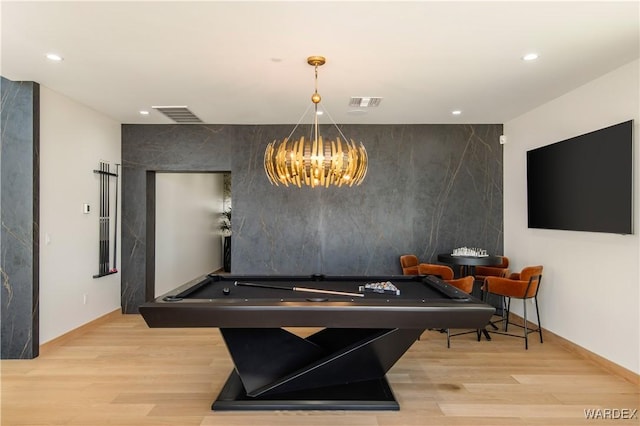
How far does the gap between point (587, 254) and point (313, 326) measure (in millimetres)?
3232

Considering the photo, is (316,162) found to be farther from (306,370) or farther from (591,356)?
(591,356)

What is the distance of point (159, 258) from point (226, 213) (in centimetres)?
379

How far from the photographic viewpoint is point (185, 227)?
286 inches

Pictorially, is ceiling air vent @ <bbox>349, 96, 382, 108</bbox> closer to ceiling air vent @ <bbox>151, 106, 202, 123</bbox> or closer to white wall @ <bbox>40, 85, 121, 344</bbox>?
ceiling air vent @ <bbox>151, 106, 202, 123</bbox>

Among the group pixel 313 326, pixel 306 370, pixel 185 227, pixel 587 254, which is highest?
pixel 185 227

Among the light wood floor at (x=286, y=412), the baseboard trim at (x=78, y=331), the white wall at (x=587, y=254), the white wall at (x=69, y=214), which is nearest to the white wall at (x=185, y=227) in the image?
the baseboard trim at (x=78, y=331)

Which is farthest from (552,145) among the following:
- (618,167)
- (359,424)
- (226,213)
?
(226,213)

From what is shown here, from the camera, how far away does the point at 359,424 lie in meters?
2.73

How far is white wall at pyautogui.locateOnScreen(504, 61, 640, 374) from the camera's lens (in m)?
3.45

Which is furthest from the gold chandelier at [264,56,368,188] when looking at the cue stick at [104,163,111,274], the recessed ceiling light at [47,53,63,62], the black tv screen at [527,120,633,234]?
the cue stick at [104,163,111,274]

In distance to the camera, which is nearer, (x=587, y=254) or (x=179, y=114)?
(x=587, y=254)

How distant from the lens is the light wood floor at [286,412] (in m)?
2.81

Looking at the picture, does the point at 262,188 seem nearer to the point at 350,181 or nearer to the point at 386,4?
the point at 350,181

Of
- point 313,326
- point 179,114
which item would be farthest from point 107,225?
point 313,326
